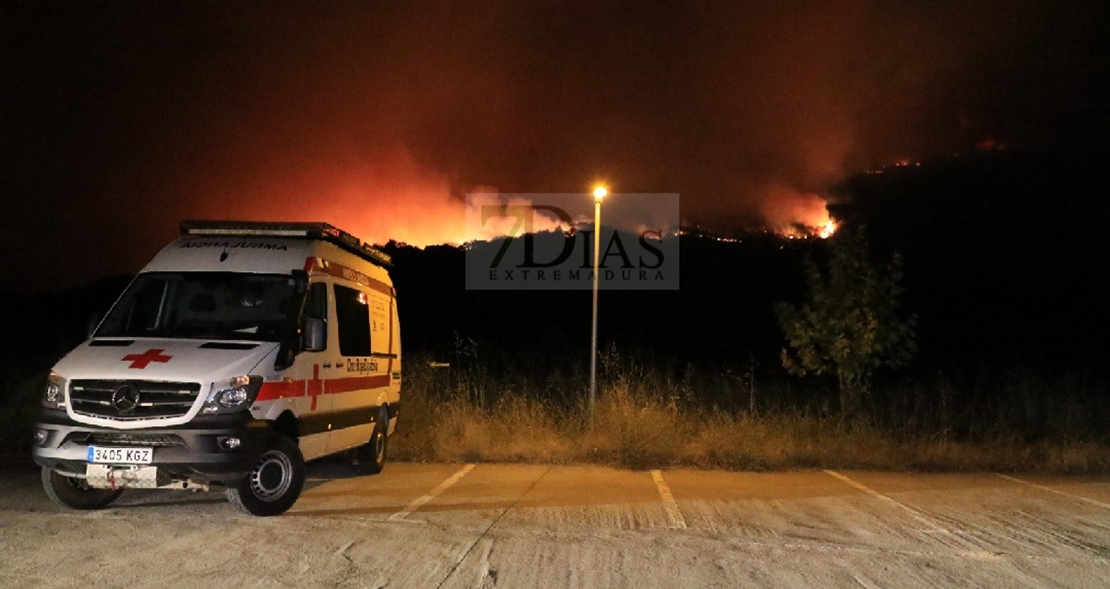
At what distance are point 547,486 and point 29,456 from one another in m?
7.65

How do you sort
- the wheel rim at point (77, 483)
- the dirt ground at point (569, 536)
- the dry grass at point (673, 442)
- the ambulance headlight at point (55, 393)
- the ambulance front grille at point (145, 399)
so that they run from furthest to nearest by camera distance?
1. the dry grass at point (673, 442)
2. the wheel rim at point (77, 483)
3. the ambulance headlight at point (55, 393)
4. the ambulance front grille at point (145, 399)
5. the dirt ground at point (569, 536)

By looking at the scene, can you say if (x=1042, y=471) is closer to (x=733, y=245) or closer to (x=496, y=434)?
(x=496, y=434)

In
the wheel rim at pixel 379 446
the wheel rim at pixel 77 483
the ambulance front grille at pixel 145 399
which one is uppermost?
the ambulance front grille at pixel 145 399

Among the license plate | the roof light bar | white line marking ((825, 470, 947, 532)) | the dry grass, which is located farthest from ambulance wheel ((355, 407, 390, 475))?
white line marking ((825, 470, 947, 532))

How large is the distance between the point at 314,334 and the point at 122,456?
1.96m

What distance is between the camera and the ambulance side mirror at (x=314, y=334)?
870cm

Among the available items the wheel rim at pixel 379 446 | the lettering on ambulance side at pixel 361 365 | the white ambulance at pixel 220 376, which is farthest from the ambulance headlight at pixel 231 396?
the wheel rim at pixel 379 446

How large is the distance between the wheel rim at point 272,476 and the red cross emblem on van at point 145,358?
1286 mm

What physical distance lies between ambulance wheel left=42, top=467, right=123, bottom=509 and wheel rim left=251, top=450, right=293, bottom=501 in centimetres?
161

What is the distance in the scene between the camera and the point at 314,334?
870cm

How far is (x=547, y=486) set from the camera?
10992 millimetres

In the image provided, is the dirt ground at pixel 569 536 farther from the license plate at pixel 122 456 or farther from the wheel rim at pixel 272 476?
the license plate at pixel 122 456

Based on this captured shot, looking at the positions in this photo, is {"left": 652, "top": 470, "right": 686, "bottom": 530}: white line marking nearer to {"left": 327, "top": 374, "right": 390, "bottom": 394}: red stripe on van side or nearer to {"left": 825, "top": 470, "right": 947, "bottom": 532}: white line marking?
{"left": 825, "top": 470, "right": 947, "bottom": 532}: white line marking

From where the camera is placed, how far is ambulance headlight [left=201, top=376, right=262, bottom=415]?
7938 millimetres
